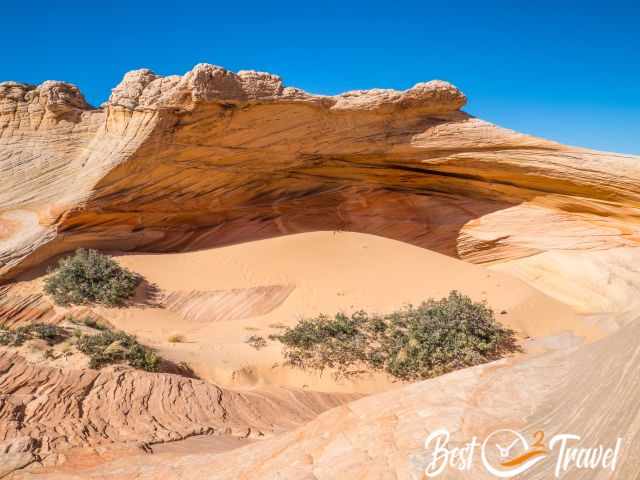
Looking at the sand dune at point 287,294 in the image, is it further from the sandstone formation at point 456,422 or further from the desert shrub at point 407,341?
the sandstone formation at point 456,422

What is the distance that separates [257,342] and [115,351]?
277 centimetres

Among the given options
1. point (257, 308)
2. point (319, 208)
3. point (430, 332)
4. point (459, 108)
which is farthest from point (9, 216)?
point (459, 108)

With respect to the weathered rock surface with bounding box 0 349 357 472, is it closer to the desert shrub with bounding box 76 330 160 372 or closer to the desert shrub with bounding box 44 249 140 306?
the desert shrub with bounding box 76 330 160 372

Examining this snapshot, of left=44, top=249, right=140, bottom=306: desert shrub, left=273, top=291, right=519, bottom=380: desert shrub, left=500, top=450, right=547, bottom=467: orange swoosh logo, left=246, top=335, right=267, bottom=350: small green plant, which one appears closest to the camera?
left=500, top=450, right=547, bottom=467: orange swoosh logo

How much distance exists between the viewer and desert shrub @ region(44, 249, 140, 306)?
9.41 m

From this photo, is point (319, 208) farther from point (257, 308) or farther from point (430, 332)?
point (430, 332)

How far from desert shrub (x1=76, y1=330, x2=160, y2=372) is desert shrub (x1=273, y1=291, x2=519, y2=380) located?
94.1 inches

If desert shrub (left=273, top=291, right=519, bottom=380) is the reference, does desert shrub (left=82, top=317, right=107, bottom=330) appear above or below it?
above

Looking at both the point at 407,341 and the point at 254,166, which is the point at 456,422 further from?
the point at 254,166

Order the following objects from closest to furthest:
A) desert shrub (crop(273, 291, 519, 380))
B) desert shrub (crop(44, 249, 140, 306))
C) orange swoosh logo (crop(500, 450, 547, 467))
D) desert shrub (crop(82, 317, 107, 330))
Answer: orange swoosh logo (crop(500, 450, 547, 467)) → desert shrub (crop(273, 291, 519, 380)) → desert shrub (crop(82, 317, 107, 330)) → desert shrub (crop(44, 249, 140, 306))

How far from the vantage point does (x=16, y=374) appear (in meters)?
5.16

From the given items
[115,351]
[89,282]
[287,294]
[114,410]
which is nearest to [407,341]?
[287,294]

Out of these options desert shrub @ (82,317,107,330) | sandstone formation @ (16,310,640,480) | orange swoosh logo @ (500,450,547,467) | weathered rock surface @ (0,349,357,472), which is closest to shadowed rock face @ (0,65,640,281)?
desert shrub @ (82,317,107,330)

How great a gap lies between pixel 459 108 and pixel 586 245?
4525 mm
